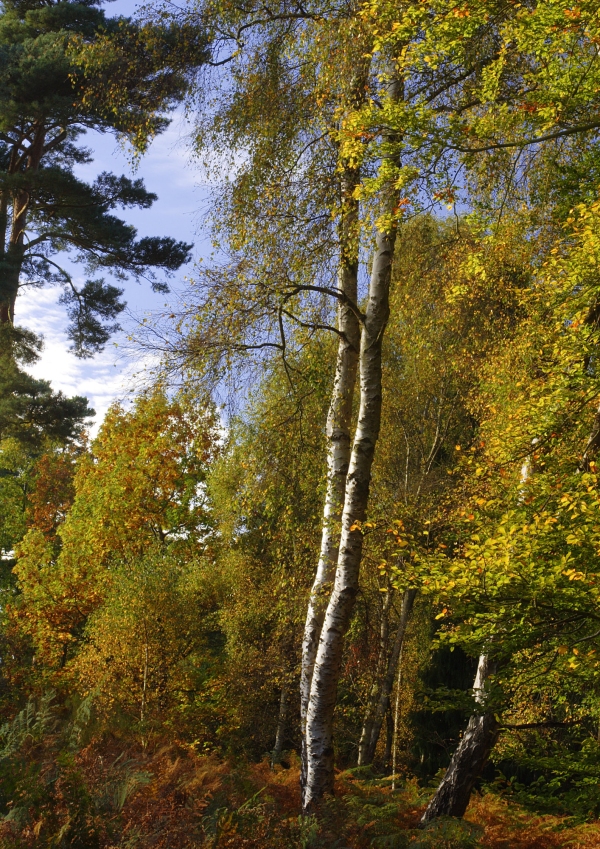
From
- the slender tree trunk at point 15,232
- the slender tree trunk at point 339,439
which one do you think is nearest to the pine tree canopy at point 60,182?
the slender tree trunk at point 15,232

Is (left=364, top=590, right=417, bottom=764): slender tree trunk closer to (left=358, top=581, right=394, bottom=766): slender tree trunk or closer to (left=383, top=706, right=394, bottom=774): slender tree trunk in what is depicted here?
(left=358, top=581, right=394, bottom=766): slender tree trunk

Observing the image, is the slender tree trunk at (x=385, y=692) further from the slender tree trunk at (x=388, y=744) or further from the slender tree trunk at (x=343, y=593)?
the slender tree trunk at (x=343, y=593)

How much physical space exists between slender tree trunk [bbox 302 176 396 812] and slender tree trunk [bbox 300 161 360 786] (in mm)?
480

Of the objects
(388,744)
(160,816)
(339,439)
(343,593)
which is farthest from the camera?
(388,744)

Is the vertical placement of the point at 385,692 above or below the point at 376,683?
below

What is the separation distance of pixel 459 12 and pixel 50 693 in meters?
6.30

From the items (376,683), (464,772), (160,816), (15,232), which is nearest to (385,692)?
(376,683)

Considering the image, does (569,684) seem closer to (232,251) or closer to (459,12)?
(232,251)

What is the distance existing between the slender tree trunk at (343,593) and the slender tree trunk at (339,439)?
0.48 m

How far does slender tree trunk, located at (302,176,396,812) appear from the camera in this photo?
7.03 m

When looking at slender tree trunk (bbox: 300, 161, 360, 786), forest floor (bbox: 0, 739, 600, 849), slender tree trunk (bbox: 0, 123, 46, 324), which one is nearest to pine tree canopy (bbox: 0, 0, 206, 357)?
slender tree trunk (bbox: 0, 123, 46, 324)

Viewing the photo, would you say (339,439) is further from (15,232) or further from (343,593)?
(15,232)

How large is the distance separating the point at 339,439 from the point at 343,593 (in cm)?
163

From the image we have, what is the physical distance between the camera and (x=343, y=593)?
709 cm
